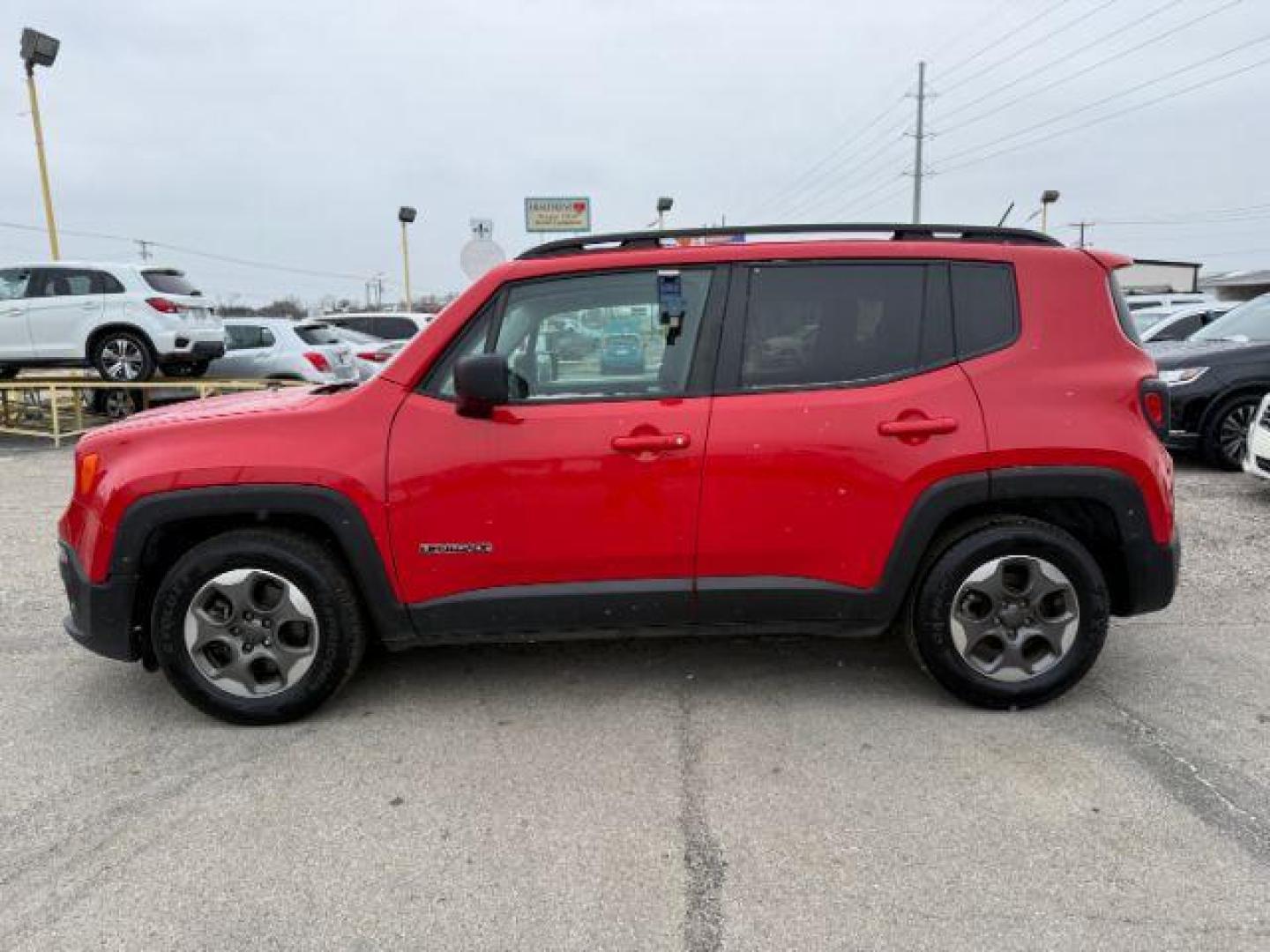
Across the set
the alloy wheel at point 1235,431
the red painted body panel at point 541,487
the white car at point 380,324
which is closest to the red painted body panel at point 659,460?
the red painted body panel at point 541,487

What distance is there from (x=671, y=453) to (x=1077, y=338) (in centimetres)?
161

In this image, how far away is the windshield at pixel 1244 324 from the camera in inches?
320

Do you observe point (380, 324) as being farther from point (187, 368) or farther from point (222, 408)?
point (222, 408)

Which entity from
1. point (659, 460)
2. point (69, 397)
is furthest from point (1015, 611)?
point (69, 397)

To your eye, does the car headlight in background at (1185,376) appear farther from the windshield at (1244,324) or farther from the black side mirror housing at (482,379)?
the black side mirror housing at (482,379)

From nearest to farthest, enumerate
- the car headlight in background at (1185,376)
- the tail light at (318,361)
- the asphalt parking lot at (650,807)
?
1. the asphalt parking lot at (650,807)
2. the car headlight in background at (1185,376)
3. the tail light at (318,361)

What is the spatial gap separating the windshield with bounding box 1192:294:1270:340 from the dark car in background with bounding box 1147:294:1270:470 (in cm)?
8

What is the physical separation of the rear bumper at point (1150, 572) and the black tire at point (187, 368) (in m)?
11.2

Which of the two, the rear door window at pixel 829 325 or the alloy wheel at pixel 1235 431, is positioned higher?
the rear door window at pixel 829 325

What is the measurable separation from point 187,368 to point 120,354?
4.15 feet

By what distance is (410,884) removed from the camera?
2.36 metres

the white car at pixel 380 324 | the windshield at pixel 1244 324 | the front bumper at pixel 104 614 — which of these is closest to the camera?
the front bumper at pixel 104 614

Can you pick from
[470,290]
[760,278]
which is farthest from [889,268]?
[470,290]

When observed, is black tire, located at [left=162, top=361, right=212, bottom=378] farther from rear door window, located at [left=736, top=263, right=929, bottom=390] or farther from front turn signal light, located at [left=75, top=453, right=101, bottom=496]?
rear door window, located at [left=736, top=263, right=929, bottom=390]
